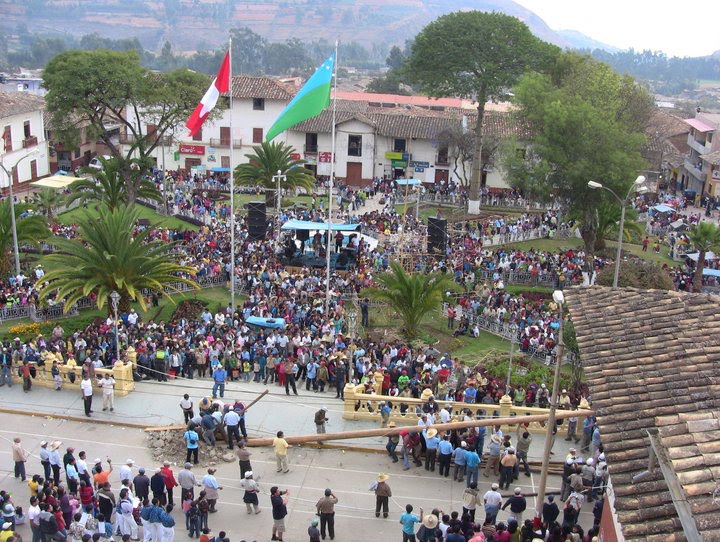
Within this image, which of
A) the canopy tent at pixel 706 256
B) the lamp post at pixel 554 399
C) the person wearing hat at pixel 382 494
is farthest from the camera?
the canopy tent at pixel 706 256

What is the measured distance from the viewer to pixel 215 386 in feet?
74.6

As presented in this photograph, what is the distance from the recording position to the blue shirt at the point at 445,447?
1905 centimetres

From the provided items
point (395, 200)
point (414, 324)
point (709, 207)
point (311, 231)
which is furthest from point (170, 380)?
point (709, 207)

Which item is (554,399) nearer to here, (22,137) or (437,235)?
(437,235)

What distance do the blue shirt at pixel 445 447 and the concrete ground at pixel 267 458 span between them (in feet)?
2.23

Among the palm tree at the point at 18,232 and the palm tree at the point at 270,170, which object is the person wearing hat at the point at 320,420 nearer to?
the palm tree at the point at 18,232

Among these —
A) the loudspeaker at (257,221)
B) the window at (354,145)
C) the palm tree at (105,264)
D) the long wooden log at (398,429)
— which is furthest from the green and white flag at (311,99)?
the window at (354,145)

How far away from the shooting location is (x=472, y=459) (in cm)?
1834

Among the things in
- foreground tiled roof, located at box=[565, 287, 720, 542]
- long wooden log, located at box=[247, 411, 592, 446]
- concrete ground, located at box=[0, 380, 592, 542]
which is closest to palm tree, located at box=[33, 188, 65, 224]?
concrete ground, located at box=[0, 380, 592, 542]

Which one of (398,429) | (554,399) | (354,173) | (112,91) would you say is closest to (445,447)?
(398,429)

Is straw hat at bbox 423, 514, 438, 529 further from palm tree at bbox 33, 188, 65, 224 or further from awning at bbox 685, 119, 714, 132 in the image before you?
awning at bbox 685, 119, 714, 132

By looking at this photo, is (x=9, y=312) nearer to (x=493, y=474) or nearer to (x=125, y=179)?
(x=125, y=179)

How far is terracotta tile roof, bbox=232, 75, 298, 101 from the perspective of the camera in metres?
62.5

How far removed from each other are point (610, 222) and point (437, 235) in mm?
9331
